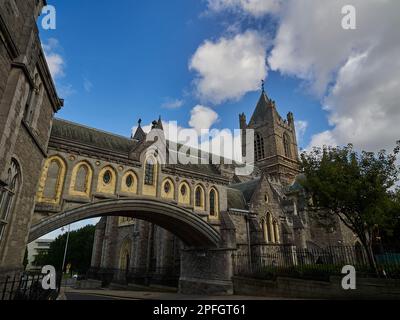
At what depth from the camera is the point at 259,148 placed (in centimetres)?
6288

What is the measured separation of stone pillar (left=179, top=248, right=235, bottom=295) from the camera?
53.0 feet

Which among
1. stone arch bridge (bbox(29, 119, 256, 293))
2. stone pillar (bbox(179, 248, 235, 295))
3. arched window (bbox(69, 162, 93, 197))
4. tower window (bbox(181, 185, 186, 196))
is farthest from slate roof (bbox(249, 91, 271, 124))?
arched window (bbox(69, 162, 93, 197))

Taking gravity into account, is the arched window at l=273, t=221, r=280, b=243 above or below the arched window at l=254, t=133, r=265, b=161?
below

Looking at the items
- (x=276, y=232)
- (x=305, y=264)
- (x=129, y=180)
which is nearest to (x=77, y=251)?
(x=276, y=232)

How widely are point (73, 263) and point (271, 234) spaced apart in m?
54.0

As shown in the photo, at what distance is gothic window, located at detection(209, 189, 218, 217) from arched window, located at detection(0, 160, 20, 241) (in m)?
11.6

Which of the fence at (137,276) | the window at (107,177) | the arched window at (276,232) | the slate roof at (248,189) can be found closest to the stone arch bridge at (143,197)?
the window at (107,177)

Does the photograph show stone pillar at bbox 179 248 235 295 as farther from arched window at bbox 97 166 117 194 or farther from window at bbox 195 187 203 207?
arched window at bbox 97 166 117 194

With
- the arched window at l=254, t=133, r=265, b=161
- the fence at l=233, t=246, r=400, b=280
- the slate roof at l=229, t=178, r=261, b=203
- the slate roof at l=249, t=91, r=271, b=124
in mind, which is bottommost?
the fence at l=233, t=246, r=400, b=280

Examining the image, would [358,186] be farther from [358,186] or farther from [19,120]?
[19,120]

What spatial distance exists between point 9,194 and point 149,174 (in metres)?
7.46

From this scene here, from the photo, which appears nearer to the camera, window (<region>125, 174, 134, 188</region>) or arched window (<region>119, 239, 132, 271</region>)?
window (<region>125, 174, 134, 188</region>)

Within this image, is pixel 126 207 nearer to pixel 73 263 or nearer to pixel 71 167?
pixel 71 167

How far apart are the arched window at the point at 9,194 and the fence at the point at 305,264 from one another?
43.0 feet
